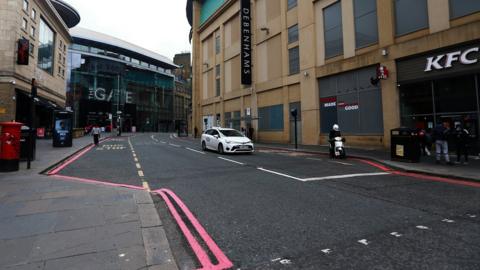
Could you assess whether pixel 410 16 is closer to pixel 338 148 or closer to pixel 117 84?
pixel 338 148

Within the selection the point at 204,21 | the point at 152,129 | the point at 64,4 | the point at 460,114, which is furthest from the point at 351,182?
the point at 152,129

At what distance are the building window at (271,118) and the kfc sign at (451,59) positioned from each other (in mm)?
12997

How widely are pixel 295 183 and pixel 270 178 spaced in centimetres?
100

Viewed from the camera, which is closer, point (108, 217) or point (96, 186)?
point (108, 217)

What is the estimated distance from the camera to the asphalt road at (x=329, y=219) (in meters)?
3.43

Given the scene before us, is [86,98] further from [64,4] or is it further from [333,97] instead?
[333,97]

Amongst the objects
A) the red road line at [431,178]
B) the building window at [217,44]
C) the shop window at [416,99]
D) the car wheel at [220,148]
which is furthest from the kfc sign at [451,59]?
the building window at [217,44]

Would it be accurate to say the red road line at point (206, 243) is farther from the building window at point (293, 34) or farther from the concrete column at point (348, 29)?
the building window at point (293, 34)

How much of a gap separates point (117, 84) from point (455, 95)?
64821mm

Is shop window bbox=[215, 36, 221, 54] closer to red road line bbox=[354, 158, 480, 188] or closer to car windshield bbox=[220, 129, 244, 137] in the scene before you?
car windshield bbox=[220, 129, 244, 137]

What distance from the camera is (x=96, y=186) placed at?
7.57m

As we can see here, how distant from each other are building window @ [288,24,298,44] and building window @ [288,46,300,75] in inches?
31.2

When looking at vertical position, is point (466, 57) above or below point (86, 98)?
below

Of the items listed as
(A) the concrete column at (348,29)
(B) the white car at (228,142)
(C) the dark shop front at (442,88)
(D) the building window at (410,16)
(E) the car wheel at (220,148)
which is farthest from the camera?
(A) the concrete column at (348,29)
